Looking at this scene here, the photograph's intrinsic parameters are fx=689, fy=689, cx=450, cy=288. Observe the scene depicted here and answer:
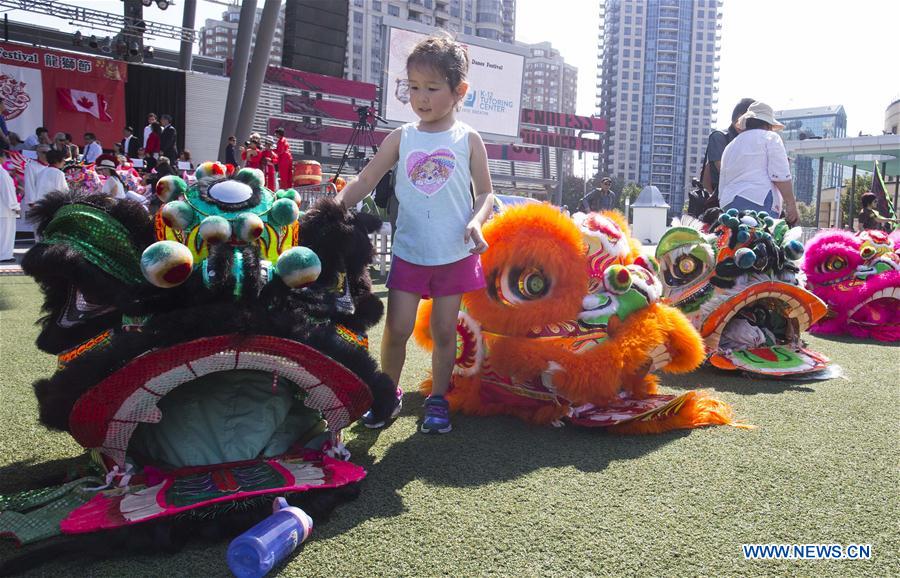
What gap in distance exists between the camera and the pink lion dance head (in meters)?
5.07

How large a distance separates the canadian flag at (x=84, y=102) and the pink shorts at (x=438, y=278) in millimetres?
15542

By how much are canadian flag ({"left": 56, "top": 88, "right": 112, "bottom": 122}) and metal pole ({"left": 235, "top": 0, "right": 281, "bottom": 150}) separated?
4.02m

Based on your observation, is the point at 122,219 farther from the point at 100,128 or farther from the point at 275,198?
the point at 100,128

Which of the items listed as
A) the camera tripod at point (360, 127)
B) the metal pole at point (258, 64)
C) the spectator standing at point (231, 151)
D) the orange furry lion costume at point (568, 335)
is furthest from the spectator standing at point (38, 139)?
the orange furry lion costume at point (568, 335)

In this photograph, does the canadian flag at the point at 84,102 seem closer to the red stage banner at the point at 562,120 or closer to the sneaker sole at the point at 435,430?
the sneaker sole at the point at 435,430

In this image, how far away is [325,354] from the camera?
176 centimetres

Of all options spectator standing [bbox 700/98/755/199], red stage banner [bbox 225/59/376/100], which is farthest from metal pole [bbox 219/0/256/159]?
spectator standing [bbox 700/98/755/199]

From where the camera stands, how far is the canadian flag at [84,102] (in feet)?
49.4

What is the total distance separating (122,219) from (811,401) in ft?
9.59

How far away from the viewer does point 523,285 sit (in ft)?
8.86

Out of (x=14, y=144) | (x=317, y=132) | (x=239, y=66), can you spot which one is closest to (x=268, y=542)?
(x=14, y=144)

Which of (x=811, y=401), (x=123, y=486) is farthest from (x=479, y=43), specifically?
(x=123, y=486)

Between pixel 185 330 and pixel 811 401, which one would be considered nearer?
pixel 185 330

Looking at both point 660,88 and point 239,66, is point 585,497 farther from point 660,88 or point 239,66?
point 660,88
